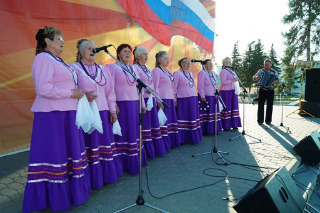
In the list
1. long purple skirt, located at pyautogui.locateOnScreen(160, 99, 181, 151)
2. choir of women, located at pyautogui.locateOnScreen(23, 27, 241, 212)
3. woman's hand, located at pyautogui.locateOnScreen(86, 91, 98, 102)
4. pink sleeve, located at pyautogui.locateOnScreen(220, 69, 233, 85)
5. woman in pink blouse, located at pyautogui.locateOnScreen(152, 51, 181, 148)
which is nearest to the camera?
choir of women, located at pyautogui.locateOnScreen(23, 27, 241, 212)

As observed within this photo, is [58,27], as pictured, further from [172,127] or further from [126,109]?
[172,127]

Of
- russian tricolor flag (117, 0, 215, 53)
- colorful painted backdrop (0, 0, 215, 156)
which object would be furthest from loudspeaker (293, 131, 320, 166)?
russian tricolor flag (117, 0, 215, 53)

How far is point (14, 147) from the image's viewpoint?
4.82 meters

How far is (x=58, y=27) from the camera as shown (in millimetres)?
5059

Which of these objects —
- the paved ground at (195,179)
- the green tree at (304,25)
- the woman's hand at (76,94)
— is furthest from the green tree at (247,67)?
the woman's hand at (76,94)

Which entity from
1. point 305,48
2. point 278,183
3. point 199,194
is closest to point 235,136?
point 199,194

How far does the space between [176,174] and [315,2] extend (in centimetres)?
2513

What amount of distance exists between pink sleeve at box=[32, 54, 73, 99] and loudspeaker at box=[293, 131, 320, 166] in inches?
166

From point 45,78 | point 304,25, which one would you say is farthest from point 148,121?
point 304,25

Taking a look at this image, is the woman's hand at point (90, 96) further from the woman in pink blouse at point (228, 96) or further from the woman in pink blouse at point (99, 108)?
the woman in pink blouse at point (228, 96)

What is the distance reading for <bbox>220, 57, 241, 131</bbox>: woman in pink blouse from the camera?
7321mm

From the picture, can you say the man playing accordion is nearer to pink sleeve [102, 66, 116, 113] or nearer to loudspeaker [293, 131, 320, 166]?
loudspeaker [293, 131, 320, 166]

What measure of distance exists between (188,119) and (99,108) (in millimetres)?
2972

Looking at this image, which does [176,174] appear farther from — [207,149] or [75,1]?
[75,1]
